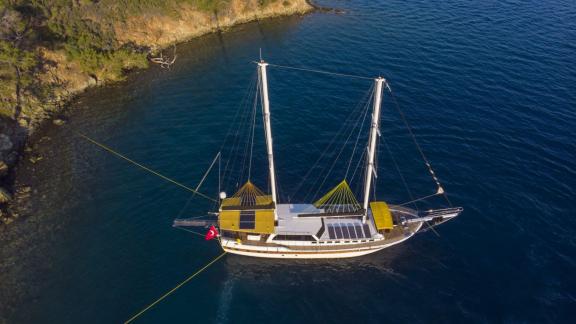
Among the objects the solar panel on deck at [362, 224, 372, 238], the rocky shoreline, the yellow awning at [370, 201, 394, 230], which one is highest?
the rocky shoreline

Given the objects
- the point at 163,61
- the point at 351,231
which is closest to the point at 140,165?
the point at 163,61

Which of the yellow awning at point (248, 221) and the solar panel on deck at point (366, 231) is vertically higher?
the yellow awning at point (248, 221)

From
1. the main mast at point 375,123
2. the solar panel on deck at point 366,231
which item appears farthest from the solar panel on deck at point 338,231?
the main mast at point 375,123

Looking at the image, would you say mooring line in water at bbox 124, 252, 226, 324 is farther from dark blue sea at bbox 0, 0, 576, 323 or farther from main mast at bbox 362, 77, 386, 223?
main mast at bbox 362, 77, 386, 223

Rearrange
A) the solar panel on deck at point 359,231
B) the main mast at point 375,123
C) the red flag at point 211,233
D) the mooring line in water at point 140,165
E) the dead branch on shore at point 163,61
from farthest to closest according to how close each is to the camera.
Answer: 1. the dead branch on shore at point 163,61
2. the mooring line in water at point 140,165
3. the solar panel on deck at point 359,231
4. the red flag at point 211,233
5. the main mast at point 375,123

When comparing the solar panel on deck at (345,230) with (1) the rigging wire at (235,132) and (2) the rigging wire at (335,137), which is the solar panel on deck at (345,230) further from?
(1) the rigging wire at (235,132)

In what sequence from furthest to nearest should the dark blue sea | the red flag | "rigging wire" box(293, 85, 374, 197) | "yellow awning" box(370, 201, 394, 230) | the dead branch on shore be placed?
the dead branch on shore, "rigging wire" box(293, 85, 374, 197), "yellow awning" box(370, 201, 394, 230), the red flag, the dark blue sea

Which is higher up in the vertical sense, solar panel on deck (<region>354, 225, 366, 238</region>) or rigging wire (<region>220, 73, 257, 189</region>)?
rigging wire (<region>220, 73, 257, 189</region>)

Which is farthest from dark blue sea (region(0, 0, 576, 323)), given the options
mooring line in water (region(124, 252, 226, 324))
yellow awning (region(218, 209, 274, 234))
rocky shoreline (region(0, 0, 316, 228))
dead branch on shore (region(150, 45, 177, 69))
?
yellow awning (region(218, 209, 274, 234))
